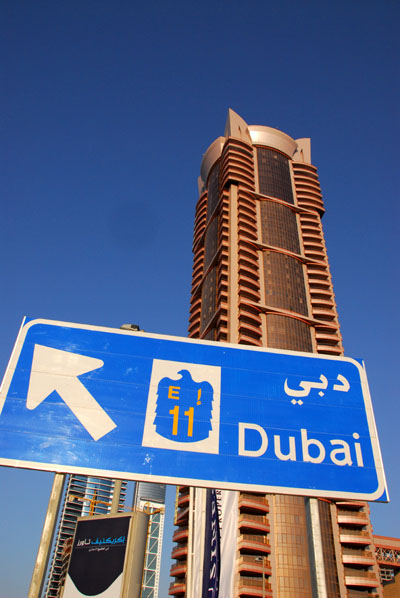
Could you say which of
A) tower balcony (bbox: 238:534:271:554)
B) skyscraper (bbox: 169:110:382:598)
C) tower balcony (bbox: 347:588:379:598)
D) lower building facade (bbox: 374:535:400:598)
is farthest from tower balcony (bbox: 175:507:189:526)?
lower building facade (bbox: 374:535:400:598)

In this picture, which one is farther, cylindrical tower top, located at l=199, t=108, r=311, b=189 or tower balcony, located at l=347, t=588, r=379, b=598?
cylindrical tower top, located at l=199, t=108, r=311, b=189

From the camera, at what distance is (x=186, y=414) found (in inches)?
239

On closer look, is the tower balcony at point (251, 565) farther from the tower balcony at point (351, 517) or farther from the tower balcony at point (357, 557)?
the tower balcony at point (351, 517)

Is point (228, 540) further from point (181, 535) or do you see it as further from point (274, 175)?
point (274, 175)

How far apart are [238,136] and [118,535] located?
3590 inches

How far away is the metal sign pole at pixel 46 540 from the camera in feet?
15.2

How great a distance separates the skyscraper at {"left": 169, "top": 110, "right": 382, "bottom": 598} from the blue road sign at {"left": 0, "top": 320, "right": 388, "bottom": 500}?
35.9 m

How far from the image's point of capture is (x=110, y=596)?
51312mm

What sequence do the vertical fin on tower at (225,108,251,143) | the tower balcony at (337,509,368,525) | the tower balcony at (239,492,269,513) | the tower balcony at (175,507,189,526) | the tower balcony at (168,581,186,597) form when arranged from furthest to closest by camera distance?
the vertical fin on tower at (225,108,251,143)
the tower balcony at (175,507,189,526)
the tower balcony at (168,581,186,597)
the tower balcony at (337,509,368,525)
the tower balcony at (239,492,269,513)

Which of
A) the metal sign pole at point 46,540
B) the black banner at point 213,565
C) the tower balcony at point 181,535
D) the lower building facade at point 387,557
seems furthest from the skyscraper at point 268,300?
the metal sign pole at point 46,540

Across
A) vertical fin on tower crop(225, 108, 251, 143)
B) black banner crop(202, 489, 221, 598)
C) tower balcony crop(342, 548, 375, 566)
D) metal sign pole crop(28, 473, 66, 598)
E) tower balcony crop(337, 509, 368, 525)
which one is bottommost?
metal sign pole crop(28, 473, 66, 598)

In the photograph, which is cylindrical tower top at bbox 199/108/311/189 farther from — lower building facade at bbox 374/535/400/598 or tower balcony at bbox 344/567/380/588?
tower balcony at bbox 344/567/380/588

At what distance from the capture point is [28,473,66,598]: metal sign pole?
4625 mm

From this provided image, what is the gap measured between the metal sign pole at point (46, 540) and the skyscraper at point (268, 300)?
1438 inches
